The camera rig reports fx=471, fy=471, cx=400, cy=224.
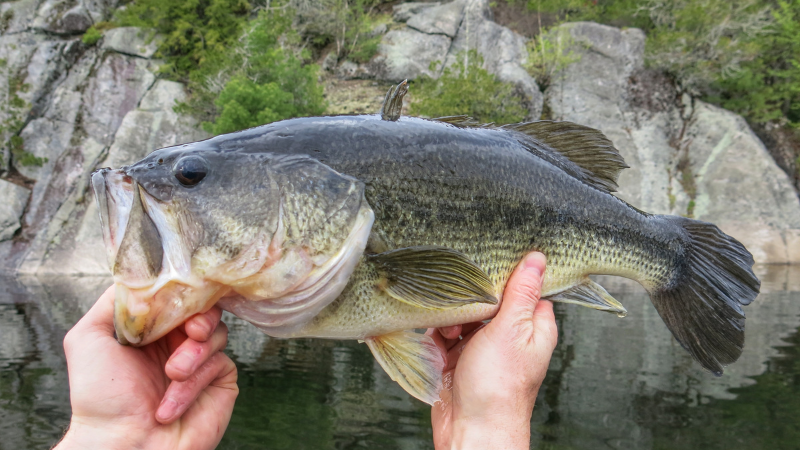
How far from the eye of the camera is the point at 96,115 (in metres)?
23.2

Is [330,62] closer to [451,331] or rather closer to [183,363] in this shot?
[451,331]

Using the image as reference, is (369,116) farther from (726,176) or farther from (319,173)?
(726,176)

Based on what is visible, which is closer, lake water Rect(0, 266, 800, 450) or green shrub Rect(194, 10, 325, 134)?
lake water Rect(0, 266, 800, 450)

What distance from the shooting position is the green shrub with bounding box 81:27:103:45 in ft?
79.5

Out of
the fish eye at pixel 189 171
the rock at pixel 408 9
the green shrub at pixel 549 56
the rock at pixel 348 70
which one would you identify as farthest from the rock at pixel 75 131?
the fish eye at pixel 189 171

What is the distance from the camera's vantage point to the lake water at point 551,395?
639 cm

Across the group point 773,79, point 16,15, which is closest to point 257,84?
point 16,15

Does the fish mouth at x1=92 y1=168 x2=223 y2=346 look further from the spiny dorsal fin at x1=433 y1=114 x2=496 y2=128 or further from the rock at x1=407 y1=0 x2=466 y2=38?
the rock at x1=407 y1=0 x2=466 y2=38

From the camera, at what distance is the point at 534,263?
202cm

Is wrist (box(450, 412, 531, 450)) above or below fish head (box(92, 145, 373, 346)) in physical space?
below

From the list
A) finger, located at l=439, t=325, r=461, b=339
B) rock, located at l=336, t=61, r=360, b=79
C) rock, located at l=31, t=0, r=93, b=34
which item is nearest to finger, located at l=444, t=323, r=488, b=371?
finger, located at l=439, t=325, r=461, b=339

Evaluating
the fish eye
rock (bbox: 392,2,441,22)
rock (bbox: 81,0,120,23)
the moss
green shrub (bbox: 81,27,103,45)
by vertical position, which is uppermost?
rock (bbox: 392,2,441,22)

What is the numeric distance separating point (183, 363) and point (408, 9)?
3012cm

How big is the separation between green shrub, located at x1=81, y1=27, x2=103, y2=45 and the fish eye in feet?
→ 94.6
